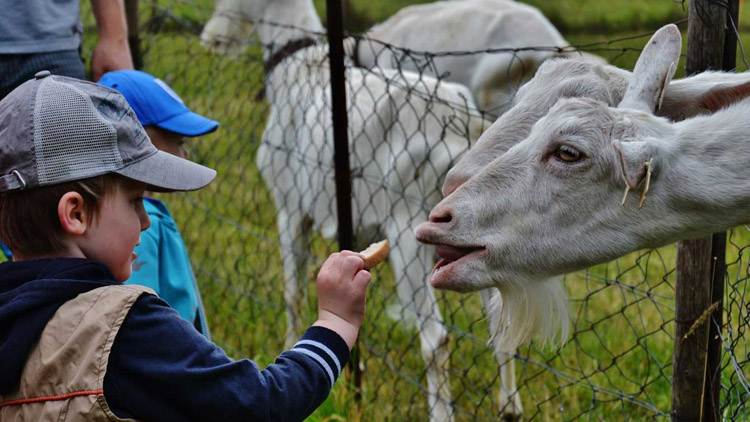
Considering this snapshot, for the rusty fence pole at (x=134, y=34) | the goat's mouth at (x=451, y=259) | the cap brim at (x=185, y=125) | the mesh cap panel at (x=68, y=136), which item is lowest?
the goat's mouth at (x=451, y=259)

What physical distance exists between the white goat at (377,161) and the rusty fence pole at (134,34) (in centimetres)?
78

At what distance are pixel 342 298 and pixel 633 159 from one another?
640mm

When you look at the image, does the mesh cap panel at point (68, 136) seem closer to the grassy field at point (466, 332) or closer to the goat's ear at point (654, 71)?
the goat's ear at point (654, 71)

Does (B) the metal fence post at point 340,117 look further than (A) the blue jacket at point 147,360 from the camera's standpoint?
Yes

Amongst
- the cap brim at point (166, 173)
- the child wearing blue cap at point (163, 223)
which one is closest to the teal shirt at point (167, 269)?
the child wearing blue cap at point (163, 223)

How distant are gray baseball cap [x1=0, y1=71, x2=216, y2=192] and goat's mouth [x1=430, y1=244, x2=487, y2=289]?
0.65 meters

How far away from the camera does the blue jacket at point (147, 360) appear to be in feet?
5.02

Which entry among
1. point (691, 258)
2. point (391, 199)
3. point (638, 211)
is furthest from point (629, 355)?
point (638, 211)

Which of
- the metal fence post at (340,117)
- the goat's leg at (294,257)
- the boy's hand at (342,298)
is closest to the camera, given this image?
the boy's hand at (342,298)

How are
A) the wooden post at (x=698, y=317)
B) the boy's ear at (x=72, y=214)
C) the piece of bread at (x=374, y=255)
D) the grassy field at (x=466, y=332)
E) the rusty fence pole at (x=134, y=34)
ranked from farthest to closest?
the rusty fence pole at (x=134, y=34) → the grassy field at (x=466, y=332) → the wooden post at (x=698, y=317) → the piece of bread at (x=374, y=255) → the boy's ear at (x=72, y=214)

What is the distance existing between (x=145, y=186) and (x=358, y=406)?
1951 millimetres

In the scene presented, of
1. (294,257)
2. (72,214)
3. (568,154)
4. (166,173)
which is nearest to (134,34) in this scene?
(294,257)

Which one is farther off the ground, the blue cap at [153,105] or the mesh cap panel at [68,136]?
the blue cap at [153,105]

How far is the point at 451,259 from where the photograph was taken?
197 centimetres
